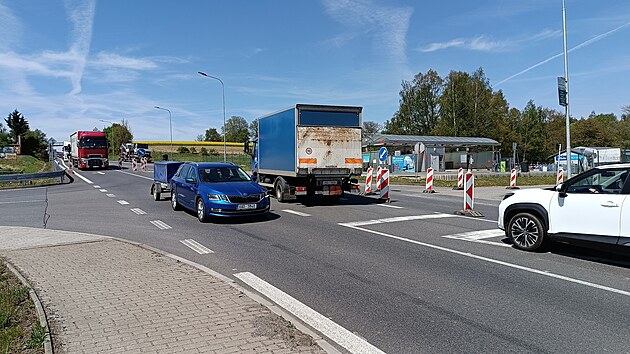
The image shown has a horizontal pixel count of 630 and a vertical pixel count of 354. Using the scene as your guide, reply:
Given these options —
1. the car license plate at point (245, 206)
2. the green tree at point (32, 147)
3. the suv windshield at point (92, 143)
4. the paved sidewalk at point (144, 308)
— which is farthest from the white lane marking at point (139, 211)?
the green tree at point (32, 147)

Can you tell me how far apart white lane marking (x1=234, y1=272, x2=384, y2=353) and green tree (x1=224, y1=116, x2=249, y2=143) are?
14365 cm

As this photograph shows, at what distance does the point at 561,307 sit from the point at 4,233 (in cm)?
1137

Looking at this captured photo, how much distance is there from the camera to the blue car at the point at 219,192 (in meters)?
11.6

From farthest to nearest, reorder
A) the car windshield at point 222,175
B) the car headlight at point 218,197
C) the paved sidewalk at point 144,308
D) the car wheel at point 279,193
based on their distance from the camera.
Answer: the car wheel at point 279,193, the car windshield at point 222,175, the car headlight at point 218,197, the paved sidewalk at point 144,308

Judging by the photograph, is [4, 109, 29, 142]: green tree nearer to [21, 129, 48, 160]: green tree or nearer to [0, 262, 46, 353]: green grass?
[21, 129, 48, 160]: green tree

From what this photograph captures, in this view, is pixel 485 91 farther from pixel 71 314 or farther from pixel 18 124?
pixel 18 124

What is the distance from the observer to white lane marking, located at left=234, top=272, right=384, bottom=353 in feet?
13.7

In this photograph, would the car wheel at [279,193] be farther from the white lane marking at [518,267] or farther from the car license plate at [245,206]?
the white lane marking at [518,267]

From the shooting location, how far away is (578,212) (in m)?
7.36

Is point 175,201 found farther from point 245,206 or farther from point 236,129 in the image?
point 236,129

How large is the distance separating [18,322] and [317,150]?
1167 cm

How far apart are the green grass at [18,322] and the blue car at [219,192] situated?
581 cm

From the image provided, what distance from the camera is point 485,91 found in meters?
71.2

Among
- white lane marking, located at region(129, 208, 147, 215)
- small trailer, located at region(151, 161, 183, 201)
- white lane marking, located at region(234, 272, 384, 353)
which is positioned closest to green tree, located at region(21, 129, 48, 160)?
small trailer, located at region(151, 161, 183, 201)
